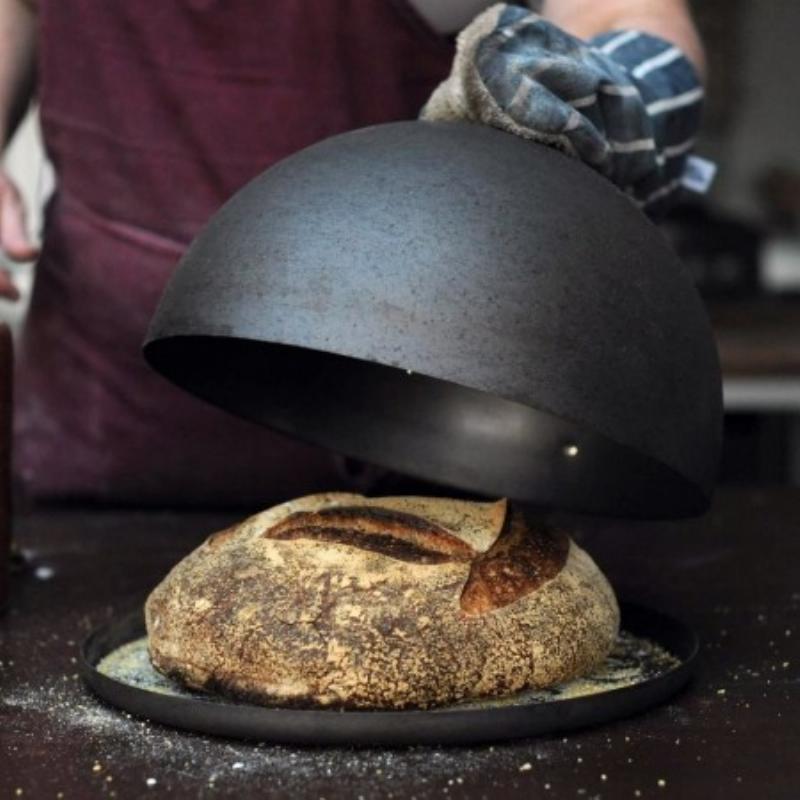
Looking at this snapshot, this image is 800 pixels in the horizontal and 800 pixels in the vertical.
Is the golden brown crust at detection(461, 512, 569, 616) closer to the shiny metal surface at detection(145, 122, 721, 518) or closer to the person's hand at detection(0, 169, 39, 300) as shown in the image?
the shiny metal surface at detection(145, 122, 721, 518)

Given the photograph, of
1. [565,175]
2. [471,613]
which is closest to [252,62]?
[565,175]

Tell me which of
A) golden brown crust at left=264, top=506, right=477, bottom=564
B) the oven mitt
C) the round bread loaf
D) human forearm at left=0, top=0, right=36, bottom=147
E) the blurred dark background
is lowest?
the blurred dark background

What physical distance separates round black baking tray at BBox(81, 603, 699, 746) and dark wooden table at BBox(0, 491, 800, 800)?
11 mm

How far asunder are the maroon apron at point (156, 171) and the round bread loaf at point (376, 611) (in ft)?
2.70

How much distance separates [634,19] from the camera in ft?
5.29

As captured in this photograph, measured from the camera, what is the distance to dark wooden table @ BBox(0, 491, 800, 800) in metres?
1.02

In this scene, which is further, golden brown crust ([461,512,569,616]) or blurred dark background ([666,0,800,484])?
blurred dark background ([666,0,800,484])

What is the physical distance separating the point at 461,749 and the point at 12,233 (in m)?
1.11

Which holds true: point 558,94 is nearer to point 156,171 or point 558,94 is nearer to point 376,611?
point 376,611

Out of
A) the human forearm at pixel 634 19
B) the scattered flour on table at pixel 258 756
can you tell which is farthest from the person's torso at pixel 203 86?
the scattered flour on table at pixel 258 756

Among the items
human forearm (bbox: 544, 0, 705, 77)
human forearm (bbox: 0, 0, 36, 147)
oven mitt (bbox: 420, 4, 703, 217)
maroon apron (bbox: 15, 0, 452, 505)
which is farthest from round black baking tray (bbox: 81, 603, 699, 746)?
human forearm (bbox: 0, 0, 36, 147)

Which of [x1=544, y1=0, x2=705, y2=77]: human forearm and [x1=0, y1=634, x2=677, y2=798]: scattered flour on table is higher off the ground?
[x1=544, y1=0, x2=705, y2=77]: human forearm

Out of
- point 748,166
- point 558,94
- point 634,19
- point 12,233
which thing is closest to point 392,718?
point 558,94

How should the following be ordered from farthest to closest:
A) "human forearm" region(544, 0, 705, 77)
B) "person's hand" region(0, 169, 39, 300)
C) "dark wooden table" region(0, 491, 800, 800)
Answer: "person's hand" region(0, 169, 39, 300) < "human forearm" region(544, 0, 705, 77) < "dark wooden table" region(0, 491, 800, 800)
